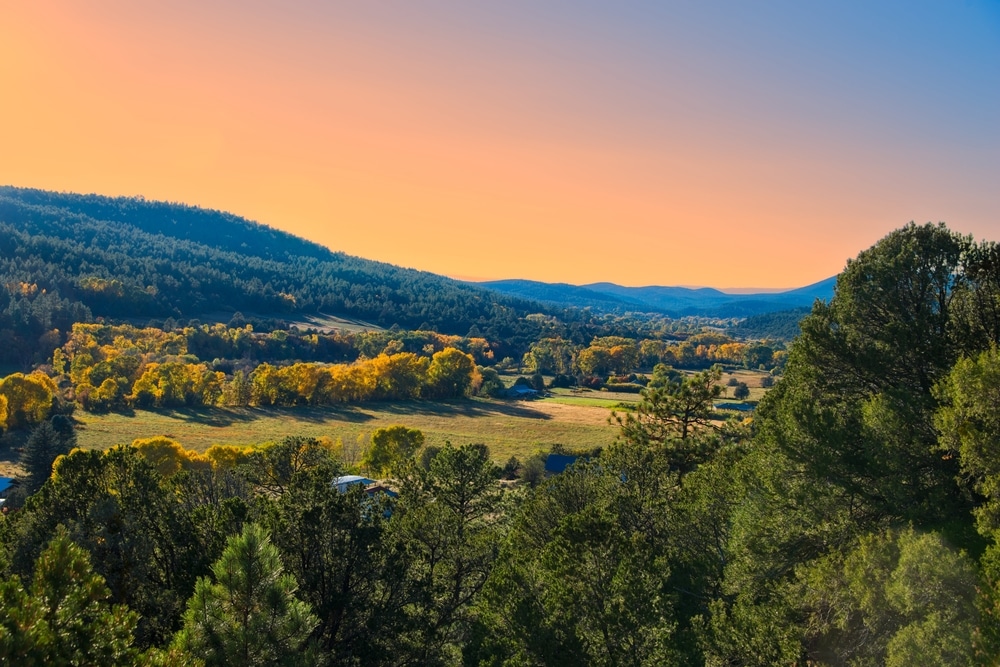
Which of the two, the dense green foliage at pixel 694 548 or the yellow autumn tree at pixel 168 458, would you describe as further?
the yellow autumn tree at pixel 168 458

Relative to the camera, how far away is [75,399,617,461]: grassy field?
70062 mm

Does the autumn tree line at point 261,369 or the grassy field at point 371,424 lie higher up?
the autumn tree line at point 261,369

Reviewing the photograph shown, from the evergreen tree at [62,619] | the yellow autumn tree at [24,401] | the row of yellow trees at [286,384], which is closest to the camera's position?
the evergreen tree at [62,619]

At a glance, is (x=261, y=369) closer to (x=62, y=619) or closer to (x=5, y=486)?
(x=5, y=486)

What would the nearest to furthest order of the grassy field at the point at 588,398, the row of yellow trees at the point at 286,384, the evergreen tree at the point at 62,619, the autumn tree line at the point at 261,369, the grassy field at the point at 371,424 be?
1. the evergreen tree at the point at 62,619
2. the grassy field at the point at 371,424
3. the autumn tree line at the point at 261,369
4. the row of yellow trees at the point at 286,384
5. the grassy field at the point at 588,398

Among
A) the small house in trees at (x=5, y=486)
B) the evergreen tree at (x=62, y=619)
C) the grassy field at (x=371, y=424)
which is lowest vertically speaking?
the grassy field at (x=371, y=424)

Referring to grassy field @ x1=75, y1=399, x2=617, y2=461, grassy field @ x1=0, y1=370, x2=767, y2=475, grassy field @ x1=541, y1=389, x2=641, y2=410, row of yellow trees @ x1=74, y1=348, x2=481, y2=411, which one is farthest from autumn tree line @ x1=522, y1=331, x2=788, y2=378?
grassy field @ x1=75, y1=399, x2=617, y2=461

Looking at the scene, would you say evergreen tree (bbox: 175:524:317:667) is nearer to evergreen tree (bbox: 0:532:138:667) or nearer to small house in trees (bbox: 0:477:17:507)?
evergreen tree (bbox: 0:532:138:667)

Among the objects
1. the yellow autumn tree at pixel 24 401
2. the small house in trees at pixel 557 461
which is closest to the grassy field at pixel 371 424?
the yellow autumn tree at pixel 24 401

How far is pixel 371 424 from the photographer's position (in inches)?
3282

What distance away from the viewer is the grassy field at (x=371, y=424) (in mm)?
70062

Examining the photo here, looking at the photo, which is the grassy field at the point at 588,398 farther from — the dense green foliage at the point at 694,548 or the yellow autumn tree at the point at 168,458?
the dense green foliage at the point at 694,548

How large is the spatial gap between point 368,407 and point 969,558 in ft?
298

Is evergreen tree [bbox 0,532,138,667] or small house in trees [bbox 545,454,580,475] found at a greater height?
evergreen tree [bbox 0,532,138,667]
